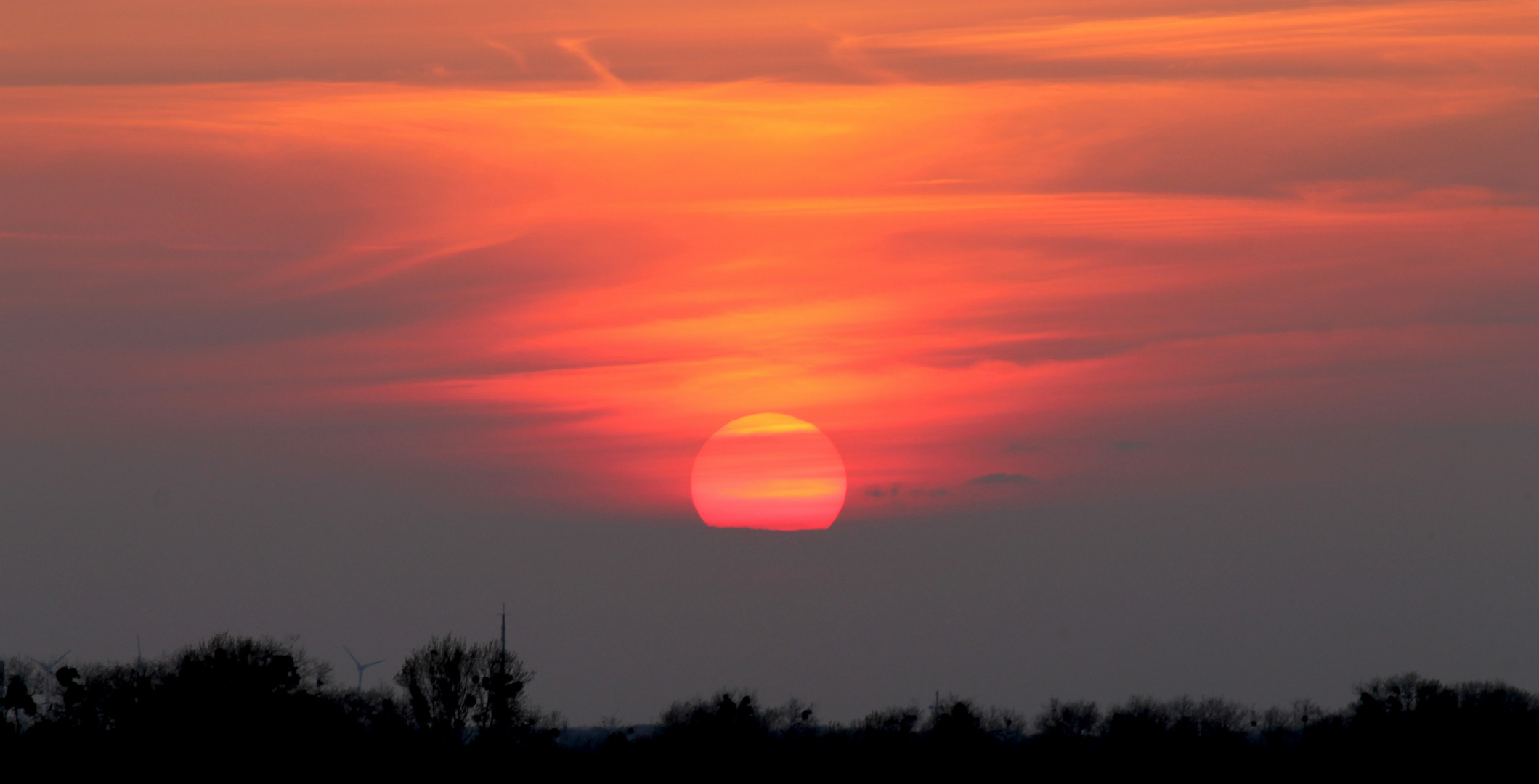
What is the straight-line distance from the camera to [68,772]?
124 m

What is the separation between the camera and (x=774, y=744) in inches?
7234

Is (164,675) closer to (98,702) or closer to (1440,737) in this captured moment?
(98,702)

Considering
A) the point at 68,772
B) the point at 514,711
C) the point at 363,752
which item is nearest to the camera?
the point at 68,772

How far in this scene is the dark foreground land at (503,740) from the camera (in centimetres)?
A: 13100

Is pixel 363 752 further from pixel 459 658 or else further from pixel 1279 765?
pixel 1279 765

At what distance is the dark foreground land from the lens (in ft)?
430

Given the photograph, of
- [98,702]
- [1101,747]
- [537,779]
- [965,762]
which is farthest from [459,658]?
[1101,747]

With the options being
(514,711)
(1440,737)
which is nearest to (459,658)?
(514,711)

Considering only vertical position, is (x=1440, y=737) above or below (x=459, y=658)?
below

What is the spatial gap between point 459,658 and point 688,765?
22280 mm

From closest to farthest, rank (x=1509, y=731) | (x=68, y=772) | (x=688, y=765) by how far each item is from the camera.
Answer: (x=68, y=772)
(x=688, y=765)
(x=1509, y=731)

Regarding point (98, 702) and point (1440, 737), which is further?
point (1440, 737)

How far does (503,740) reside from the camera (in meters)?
151

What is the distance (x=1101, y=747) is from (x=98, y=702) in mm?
96791
